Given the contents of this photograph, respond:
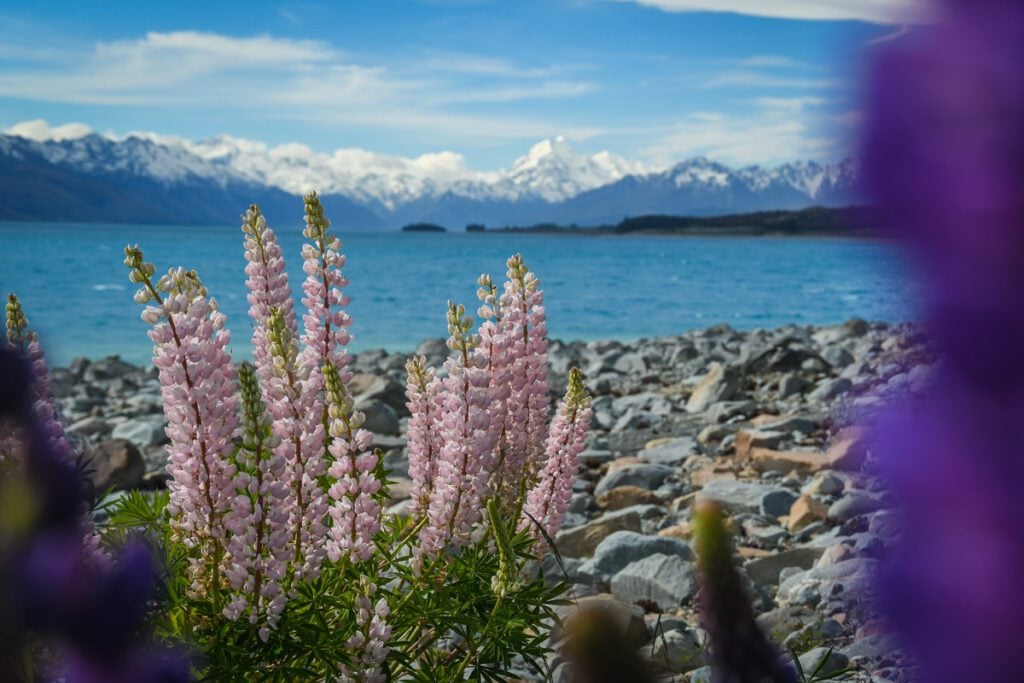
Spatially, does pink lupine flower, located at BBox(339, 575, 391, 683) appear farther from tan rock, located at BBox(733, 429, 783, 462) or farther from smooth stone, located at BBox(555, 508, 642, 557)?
tan rock, located at BBox(733, 429, 783, 462)

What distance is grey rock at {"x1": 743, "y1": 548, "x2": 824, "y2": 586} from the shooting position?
809 cm

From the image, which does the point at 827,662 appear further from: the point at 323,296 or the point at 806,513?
the point at 806,513

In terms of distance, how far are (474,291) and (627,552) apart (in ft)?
216

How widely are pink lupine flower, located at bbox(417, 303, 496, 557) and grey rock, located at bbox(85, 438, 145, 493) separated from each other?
357 inches

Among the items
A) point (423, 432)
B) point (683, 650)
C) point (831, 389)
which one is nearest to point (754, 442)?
point (831, 389)

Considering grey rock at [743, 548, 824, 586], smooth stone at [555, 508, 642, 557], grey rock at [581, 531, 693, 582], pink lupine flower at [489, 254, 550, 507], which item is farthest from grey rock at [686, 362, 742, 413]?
pink lupine flower at [489, 254, 550, 507]

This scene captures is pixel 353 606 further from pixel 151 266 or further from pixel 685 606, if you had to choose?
pixel 685 606

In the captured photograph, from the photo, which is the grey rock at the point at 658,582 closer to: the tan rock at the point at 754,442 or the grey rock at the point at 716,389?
the tan rock at the point at 754,442

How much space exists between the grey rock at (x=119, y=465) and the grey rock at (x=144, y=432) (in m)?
3.73

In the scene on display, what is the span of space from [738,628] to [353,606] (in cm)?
254

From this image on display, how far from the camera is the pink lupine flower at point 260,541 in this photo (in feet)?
9.35

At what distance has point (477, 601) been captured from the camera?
11.6ft

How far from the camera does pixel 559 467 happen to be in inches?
164

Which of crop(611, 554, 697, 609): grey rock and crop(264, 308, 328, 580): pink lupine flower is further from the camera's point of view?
crop(611, 554, 697, 609): grey rock
